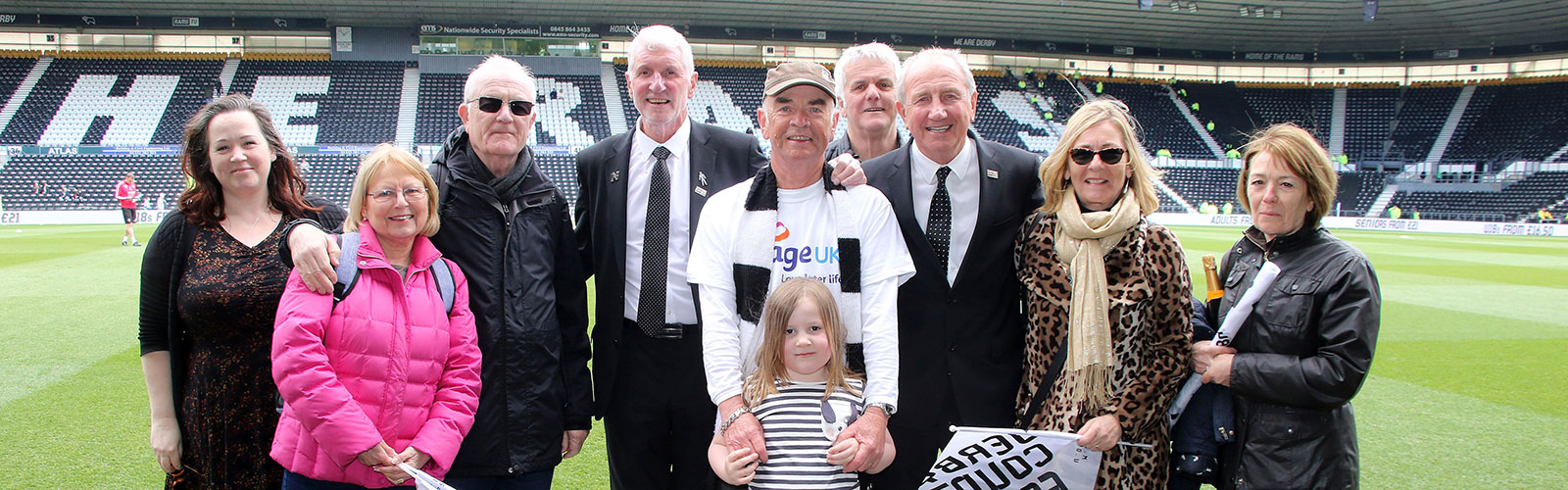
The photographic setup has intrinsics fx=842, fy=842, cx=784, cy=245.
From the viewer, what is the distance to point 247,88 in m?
32.9

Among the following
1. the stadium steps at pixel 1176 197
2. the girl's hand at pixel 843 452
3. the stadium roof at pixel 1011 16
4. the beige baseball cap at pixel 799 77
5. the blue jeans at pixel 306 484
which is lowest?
the blue jeans at pixel 306 484

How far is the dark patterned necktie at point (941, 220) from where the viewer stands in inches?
116

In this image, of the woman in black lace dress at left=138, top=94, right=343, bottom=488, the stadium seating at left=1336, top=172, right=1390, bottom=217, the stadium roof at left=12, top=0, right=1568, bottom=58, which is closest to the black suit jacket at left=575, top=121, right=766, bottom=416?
the woman in black lace dress at left=138, top=94, right=343, bottom=488

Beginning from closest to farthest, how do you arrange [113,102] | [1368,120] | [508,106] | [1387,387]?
[508,106]
[1387,387]
[113,102]
[1368,120]

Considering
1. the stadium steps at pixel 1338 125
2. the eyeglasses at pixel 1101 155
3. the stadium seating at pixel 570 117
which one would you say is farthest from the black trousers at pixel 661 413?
the stadium steps at pixel 1338 125

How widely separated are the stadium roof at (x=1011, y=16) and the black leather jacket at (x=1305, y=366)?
29471 mm

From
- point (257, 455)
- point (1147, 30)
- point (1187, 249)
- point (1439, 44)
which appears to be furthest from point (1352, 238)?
point (257, 455)

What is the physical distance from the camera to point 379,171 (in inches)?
101

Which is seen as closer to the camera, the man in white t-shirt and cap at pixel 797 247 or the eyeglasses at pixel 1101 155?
the man in white t-shirt and cap at pixel 797 247

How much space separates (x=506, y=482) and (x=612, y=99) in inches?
1337

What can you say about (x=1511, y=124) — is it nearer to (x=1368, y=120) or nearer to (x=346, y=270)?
(x=1368, y=120)

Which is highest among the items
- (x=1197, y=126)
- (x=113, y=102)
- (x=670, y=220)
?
(x=1197, y=126)

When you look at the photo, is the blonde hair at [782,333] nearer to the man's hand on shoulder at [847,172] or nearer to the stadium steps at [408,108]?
the man's hand on shoulder at [847,172]

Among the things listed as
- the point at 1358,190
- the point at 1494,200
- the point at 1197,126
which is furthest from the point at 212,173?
the point at 1197,126
